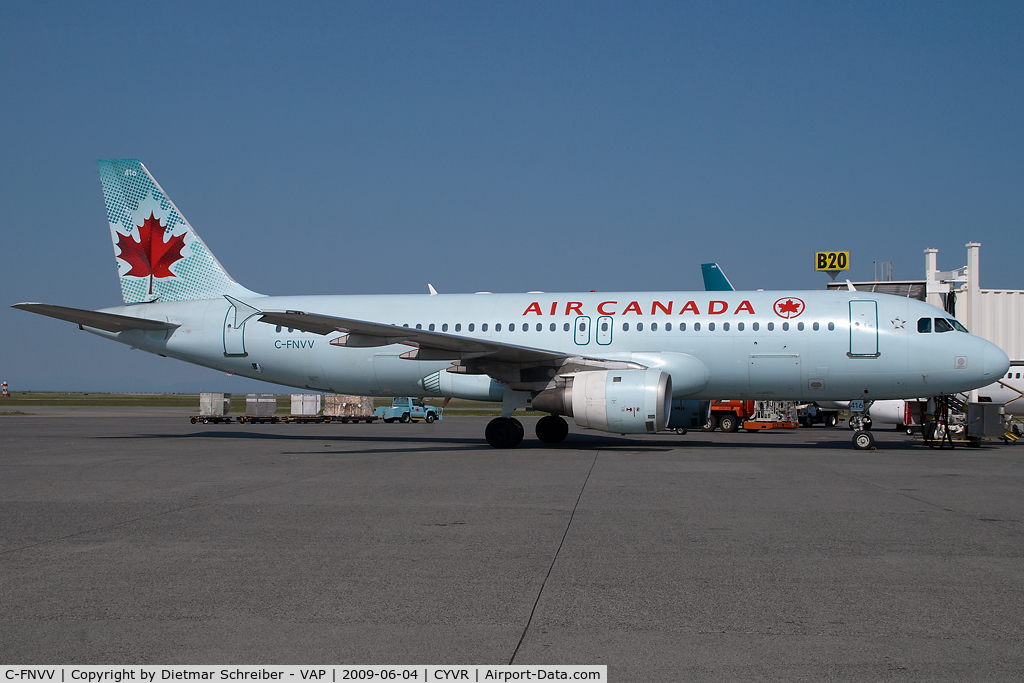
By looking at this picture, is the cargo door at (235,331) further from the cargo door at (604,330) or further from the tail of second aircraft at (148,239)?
the cargo door at (604,330)

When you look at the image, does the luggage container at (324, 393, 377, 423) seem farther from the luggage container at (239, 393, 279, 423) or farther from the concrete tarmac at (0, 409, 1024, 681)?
the concrete tarmac at (0, 409, 1024, 681)

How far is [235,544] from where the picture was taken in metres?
6.60

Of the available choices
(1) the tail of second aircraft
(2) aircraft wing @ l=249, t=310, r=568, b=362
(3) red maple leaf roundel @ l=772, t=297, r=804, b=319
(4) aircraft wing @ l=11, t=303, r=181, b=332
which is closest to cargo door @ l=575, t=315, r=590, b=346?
(2) aircraft wing @ l=249, t=310, r=568, b=362

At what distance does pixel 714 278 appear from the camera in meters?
39.1

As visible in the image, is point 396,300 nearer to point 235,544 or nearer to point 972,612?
point 235,544

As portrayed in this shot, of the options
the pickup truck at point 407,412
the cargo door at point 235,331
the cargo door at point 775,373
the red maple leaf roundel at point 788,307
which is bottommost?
the pickup truck at point 407,412

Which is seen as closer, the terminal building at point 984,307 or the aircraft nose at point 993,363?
the aircraft nose at point 993,363

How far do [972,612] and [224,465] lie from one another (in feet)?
38.6

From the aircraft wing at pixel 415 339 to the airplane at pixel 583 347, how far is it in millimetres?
48

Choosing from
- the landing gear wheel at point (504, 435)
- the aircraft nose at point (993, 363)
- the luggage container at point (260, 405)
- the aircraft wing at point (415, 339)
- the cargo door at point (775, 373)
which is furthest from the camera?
the luggage container at point (260, 405)

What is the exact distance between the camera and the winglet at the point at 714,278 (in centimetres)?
3853

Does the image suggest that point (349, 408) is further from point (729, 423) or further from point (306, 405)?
point (729, 423)

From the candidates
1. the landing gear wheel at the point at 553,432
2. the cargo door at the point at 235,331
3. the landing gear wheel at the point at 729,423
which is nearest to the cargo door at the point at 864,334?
the landing gear wheel at the point at 553,432

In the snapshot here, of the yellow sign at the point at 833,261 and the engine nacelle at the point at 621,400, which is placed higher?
the yellow sign at the point at 833,261
